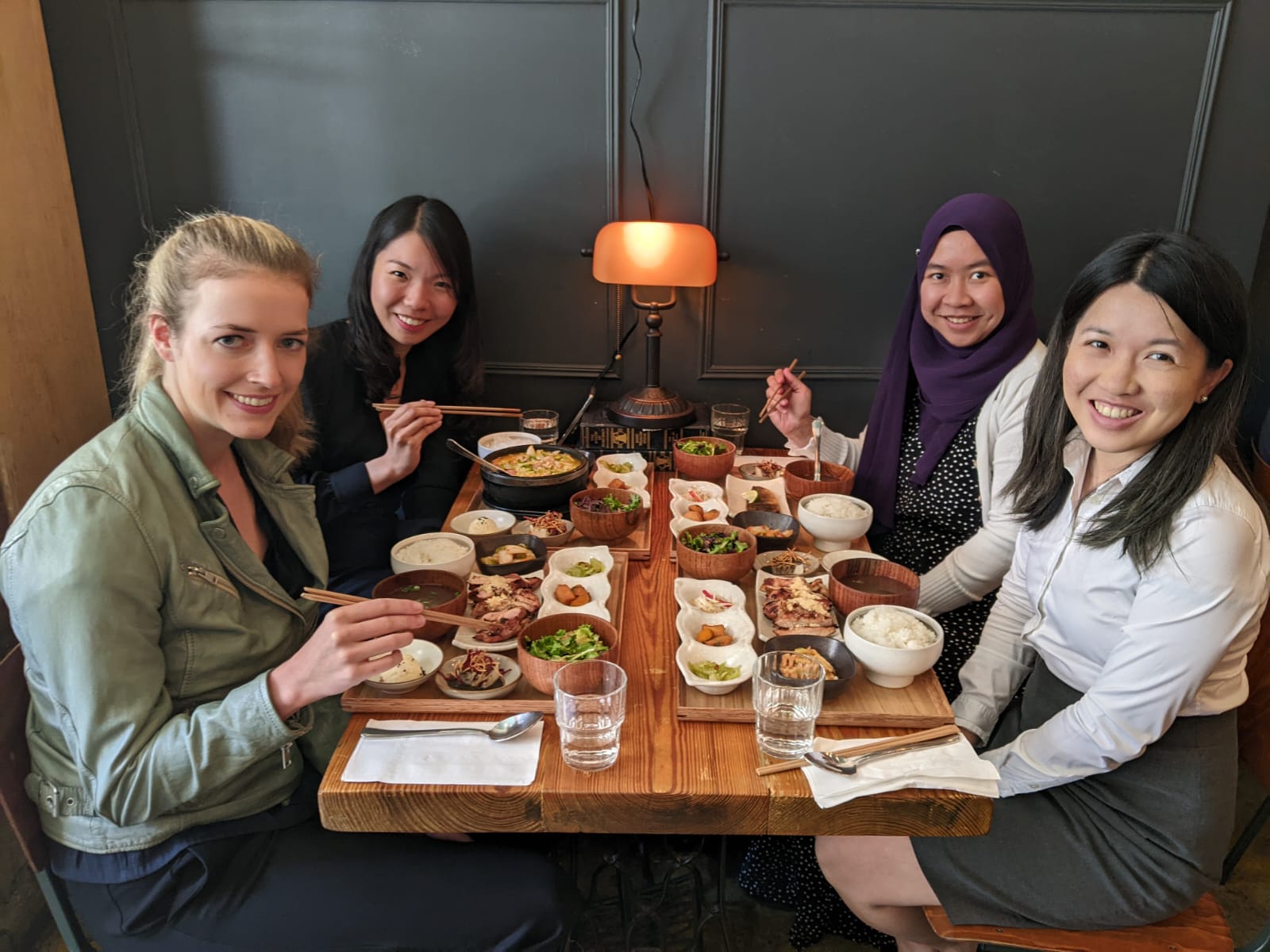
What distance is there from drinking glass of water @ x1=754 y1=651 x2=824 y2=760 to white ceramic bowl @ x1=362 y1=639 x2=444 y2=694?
20.5 inches

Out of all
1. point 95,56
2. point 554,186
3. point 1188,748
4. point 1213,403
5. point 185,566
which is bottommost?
point 1188,748

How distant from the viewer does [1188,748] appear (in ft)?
4.47

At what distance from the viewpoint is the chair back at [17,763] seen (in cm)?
124

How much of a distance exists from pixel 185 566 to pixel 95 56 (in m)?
2.22

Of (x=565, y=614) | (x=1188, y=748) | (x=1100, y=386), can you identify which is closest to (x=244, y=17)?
(x=565, y=614)

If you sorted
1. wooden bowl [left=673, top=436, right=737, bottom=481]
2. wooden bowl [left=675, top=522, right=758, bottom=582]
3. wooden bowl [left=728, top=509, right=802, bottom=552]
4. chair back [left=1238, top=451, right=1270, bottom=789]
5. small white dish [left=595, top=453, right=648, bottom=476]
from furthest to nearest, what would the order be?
1. small white dish [left=595, top=453, right=648, bottom=476]
2. wooden bowl [left=673, top=436, right=737, bottom=481]
3. wooden bowl [left=728, top=509, right=802, bottom=552]
4. wooden bowl [left=675, top=522, right=758, bottom=582]
5. chair back [left=1238, top=451, right=1270, bottom=789]

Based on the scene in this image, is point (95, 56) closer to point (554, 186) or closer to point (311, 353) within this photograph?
point (311, 353)

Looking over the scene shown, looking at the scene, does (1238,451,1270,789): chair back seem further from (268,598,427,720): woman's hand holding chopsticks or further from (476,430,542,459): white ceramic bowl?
(476,430,542,459): white ceramic bowl

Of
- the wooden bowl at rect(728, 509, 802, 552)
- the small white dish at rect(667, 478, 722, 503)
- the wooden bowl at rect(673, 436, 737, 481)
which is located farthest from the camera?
the wooden bowl at rect(673, 436, 737, 481)

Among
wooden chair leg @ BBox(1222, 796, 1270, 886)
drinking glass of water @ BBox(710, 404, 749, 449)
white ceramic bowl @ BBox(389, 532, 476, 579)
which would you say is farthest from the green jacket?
wooden chair leg @ BBox(1222, 796, 1270, 886)

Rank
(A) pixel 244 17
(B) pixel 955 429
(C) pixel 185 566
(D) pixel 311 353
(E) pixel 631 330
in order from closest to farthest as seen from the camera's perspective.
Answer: (C) pixel 185 566
(B) pixel 955 429
(D) pixel 311 353
(A) pixel 244 17
(E) pixel 631 330

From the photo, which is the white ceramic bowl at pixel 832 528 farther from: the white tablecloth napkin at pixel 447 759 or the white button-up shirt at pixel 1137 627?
the white tablecloth napkin at pixel 447 759

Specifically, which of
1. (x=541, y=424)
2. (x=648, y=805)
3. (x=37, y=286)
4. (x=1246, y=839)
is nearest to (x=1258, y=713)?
(x=1246, y=839)

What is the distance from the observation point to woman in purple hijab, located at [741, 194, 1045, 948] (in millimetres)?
1941
